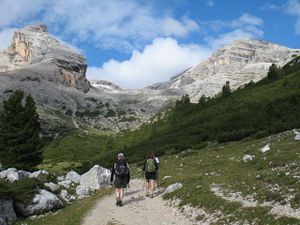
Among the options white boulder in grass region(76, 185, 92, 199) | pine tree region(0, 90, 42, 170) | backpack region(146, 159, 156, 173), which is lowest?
white boulder in grass region(76, 185, 92, 199)

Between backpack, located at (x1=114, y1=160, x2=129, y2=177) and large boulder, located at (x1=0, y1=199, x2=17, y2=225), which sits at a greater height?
backpack, located at (x1=114, y1=160, x2=129, y2=177)

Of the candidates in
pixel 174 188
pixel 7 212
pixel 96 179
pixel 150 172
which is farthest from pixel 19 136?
pixel 7 212

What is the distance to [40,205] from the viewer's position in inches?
1267

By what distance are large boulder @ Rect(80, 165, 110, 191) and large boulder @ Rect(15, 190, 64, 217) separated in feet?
50.7

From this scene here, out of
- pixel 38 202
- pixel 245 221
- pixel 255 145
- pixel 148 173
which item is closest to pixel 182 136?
pixel 255 145

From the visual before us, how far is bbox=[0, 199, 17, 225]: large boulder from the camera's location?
28234mm

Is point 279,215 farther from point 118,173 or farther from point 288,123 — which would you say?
point 288,123

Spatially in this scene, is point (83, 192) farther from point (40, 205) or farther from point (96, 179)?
point (40, 205)

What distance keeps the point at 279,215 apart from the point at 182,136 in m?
73.6

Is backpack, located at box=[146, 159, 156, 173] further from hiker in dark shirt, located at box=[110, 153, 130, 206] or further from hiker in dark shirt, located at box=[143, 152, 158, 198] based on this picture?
hiker in dark shirt, located at box=[110, 153, 130, 206]

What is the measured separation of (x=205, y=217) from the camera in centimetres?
2495

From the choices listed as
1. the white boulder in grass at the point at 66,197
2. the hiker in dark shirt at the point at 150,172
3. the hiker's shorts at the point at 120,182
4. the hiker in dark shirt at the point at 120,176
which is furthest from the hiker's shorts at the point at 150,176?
the white boulder in grass at the point at 66,197

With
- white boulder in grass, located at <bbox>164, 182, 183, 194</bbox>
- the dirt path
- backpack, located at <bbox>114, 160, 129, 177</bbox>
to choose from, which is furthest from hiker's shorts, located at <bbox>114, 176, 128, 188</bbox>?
white boulder in grass, located at <bbox>164, 182, 183, 194</bbox>

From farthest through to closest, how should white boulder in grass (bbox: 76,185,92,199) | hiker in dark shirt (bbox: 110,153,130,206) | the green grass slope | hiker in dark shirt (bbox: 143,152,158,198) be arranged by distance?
white boulder in grass (bbox: 76,185,92,199) < hiker in dark shirt (bbox: 143,152,158,198) < hiker in dark shirt (bbox: 110,153,130,206) < the green grass slope
